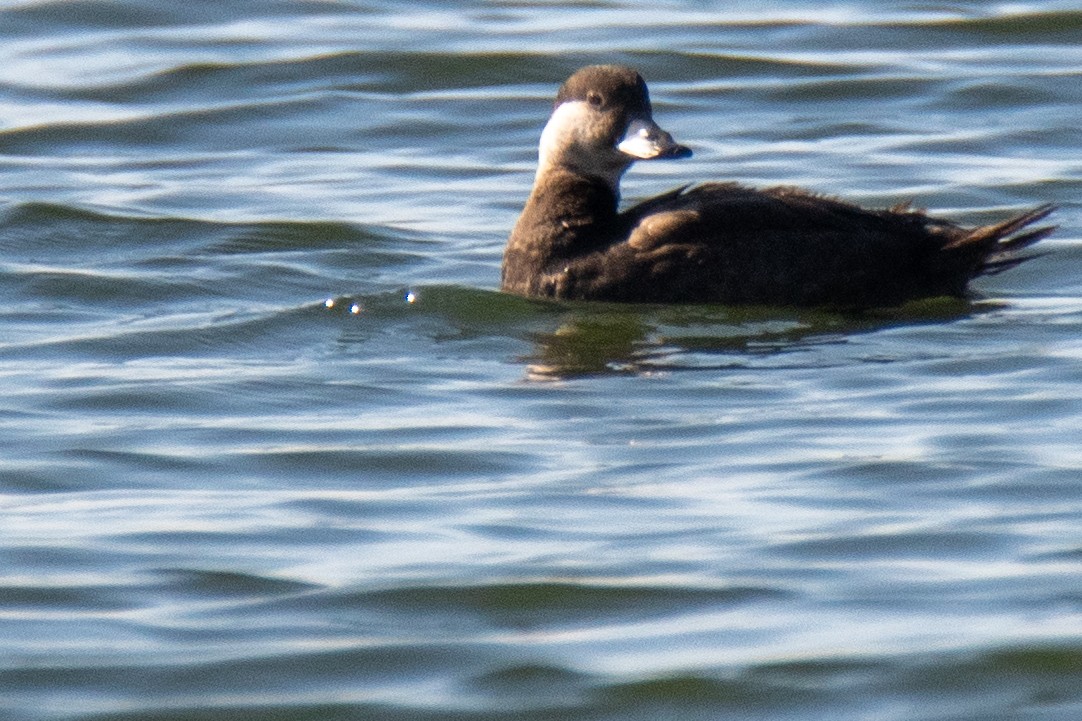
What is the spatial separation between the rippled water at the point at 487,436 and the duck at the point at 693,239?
0.49 feet

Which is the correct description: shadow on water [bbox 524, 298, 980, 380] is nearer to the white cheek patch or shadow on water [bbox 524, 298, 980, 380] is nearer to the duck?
the duck

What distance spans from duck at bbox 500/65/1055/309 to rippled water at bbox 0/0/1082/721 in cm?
15

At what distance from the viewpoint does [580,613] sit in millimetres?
5910

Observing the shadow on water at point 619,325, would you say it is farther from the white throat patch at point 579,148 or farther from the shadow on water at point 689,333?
the white throat patch at point 579,148

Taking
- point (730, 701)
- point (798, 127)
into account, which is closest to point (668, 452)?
point (730, 701)

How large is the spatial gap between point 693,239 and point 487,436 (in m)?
2.30

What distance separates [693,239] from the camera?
388 inches

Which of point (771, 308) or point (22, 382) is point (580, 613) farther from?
point (771, 308)

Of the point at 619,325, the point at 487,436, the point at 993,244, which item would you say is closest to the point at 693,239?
the point at 619,325

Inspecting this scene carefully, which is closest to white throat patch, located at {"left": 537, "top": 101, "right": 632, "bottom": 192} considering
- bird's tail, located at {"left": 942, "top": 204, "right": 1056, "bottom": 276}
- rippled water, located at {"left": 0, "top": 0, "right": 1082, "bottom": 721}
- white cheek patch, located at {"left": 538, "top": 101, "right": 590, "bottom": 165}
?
white cheek patch, located at {"left": 538, "top": 101, "right": 590, "bottom": 165}

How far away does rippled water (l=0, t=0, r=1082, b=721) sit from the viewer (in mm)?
5492

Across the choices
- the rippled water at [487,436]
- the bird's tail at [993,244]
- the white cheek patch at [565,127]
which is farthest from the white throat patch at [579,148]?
the bird's tail at [993,244]

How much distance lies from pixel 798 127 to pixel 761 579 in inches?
344

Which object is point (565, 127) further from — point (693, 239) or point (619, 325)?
point (619, 325)
